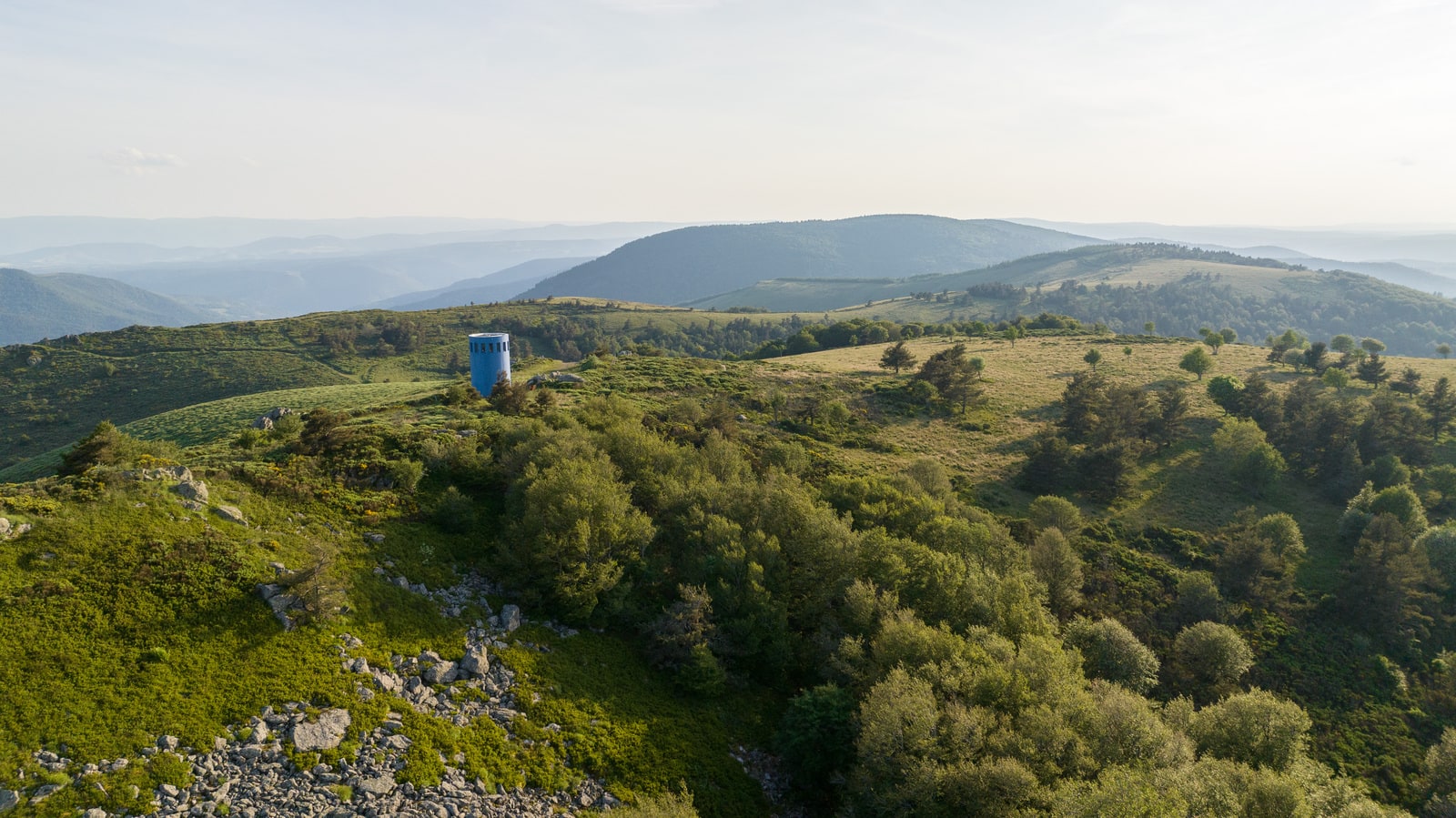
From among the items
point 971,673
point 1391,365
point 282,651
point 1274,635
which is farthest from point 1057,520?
point 1391,365

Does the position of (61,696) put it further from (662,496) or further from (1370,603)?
(1370,603)

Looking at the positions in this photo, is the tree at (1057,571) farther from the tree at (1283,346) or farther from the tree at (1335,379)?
the tree at (1283,346)

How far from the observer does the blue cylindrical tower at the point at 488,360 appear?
52.4 m

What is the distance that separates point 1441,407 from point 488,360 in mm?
94964

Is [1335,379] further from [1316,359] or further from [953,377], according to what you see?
[953,377]

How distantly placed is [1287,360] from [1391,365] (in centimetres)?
1381

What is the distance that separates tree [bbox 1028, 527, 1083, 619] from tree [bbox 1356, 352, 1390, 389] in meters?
68.0

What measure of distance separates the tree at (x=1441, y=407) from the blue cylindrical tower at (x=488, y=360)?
89542 mm

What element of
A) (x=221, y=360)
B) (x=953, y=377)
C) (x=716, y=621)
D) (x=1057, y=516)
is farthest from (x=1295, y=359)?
(x=221, y=360)

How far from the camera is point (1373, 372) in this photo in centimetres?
7800

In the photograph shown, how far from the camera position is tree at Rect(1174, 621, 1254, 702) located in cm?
3569

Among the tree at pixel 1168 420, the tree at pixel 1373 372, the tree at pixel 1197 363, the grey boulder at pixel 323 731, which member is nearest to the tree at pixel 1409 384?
the tree at pixel 1373 372

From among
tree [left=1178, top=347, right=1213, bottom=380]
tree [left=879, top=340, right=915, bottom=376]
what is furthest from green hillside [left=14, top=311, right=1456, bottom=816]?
tree [left=879, top=340, right=915, bottom=376]

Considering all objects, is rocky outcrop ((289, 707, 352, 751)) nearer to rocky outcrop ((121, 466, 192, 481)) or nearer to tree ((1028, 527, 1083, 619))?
rocky outcrop ((121, 466, 192, 481))
